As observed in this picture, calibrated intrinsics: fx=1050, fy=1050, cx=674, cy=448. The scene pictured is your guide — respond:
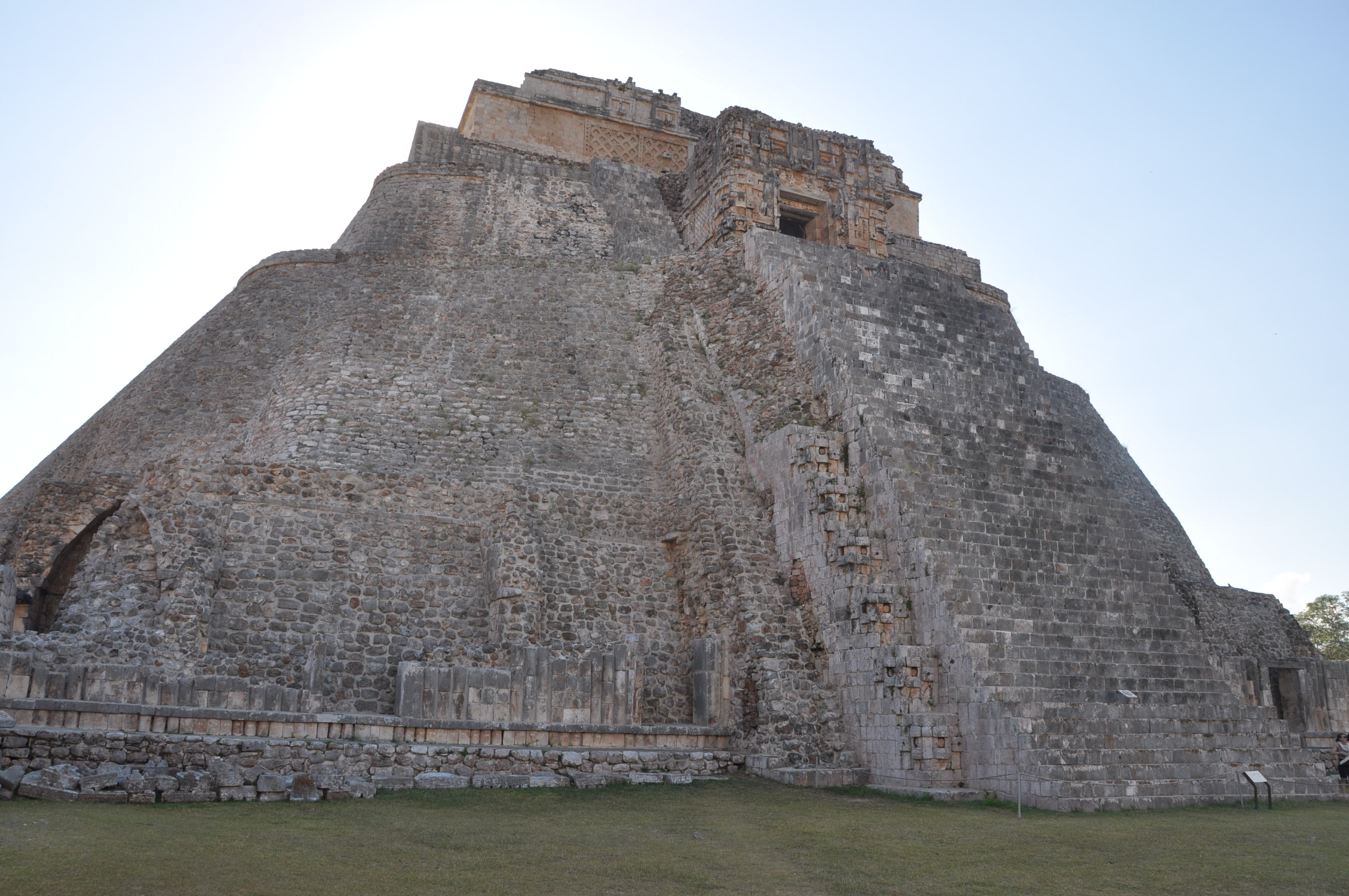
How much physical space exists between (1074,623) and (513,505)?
721cm

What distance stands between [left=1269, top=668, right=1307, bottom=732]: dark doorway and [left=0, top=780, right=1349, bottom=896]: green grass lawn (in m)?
6.90

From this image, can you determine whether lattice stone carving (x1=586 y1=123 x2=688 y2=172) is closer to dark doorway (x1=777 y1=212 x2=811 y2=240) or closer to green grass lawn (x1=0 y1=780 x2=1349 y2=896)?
dark doorway (x1=777 y1=212 x2=811 y2=240)

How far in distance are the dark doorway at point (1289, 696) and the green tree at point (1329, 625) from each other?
828 inches

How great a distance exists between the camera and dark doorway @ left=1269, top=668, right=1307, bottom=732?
16.3 metres

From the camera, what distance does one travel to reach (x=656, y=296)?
19.1m

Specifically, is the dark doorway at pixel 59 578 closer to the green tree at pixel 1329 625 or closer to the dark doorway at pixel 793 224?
the dark doorway at pixel 793 224

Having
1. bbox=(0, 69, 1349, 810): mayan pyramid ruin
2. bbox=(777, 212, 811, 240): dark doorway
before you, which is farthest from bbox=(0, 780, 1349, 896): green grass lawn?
bbox=(777, 212, 811, 240): dark doorway

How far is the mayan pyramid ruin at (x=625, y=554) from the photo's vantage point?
1106 centimetres

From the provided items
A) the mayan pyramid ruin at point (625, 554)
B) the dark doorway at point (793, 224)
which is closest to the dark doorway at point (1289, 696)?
the mayan pyramid ruin at point (625, 554)

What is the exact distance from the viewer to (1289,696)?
16656mm

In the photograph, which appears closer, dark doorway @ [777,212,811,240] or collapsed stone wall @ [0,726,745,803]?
collapsed stone wall @ [0,726,745,803]

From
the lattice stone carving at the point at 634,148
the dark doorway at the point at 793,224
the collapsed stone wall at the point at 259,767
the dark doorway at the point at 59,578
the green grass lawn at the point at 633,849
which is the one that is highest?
the lattice stone carving at the point at 634,148

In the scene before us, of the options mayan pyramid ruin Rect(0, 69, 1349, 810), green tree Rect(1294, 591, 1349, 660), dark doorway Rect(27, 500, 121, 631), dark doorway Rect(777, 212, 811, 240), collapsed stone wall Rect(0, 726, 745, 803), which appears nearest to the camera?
collapsed stone wall Rect(0, 726, 745, 803)

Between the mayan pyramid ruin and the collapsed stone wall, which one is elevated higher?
the mayan pyramid ruin
